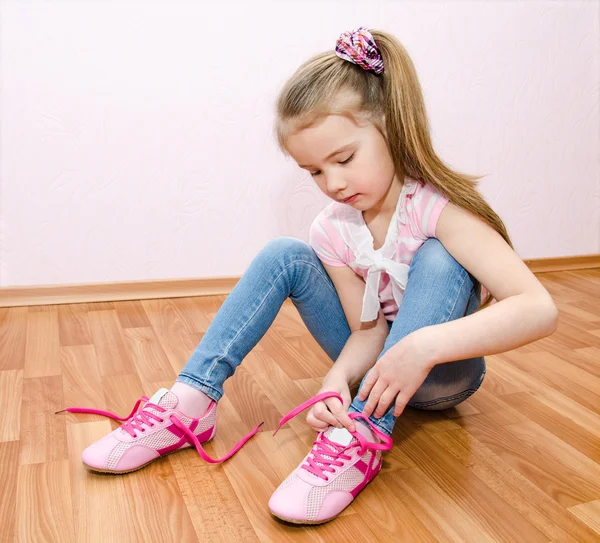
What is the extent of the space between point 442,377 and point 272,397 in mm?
322

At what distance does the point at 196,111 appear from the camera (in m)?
1.83

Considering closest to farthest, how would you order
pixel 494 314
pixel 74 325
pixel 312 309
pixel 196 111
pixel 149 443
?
1. pixel 494 314
2. pixel 149 443
3. pixel 312 309
4. pixel 74 325
5. pixel 196 111

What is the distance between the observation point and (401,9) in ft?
6.37

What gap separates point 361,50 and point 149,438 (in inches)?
23.5

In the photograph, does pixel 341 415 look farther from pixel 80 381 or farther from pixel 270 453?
pixel 80 381

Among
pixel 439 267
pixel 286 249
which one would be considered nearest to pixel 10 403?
pixel 286 249

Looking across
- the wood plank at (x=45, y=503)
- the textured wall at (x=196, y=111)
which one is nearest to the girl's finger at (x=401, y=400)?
the wood plank at (x=45, y=503)

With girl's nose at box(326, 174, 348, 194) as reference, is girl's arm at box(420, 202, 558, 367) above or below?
below

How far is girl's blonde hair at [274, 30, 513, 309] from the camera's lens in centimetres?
96

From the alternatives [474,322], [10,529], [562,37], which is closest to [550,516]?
[474,322]

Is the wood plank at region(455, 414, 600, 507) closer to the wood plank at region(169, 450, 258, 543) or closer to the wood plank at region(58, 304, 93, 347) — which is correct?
the wood plank at region(169, 450, 258, 543)

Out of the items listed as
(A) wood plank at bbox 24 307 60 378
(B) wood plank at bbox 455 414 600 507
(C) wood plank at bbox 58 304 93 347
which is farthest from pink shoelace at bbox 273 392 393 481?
(C) wood plank at bbox 58 304 93 347

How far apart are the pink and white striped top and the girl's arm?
0.25 ft

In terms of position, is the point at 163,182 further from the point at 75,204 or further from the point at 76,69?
the point at 76,69
